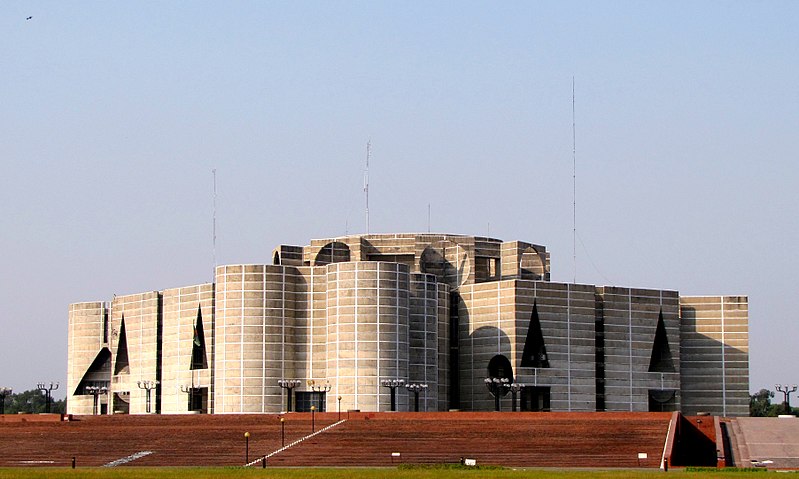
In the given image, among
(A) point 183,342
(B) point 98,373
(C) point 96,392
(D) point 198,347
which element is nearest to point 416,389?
(D) point 198,347

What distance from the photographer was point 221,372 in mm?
106500

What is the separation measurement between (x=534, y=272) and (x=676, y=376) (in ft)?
46.9

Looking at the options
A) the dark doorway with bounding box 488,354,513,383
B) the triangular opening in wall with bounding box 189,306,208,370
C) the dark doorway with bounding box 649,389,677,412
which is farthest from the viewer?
the dark doorway with bounding box 649,389,677,412

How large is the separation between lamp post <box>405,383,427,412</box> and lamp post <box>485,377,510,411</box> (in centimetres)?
465

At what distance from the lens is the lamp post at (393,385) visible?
101 meters

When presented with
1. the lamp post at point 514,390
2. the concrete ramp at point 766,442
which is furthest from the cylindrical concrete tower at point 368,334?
the concrete ramp at point 766,442

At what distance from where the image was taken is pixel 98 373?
12812 centimetres

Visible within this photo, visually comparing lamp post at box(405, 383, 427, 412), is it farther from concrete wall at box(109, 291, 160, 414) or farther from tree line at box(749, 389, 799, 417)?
tree line at box(749, 389, 799, 417)

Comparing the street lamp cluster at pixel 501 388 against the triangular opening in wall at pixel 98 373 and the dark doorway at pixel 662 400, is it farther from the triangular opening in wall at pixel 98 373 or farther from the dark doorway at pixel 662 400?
the triangular opening in wall at pixel 98 373

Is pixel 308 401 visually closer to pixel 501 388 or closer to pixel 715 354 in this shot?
pixel 501 388

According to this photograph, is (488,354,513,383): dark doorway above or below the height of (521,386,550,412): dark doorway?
above

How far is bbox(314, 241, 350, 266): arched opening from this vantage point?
11569 centimetres

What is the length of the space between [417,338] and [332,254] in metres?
12.4

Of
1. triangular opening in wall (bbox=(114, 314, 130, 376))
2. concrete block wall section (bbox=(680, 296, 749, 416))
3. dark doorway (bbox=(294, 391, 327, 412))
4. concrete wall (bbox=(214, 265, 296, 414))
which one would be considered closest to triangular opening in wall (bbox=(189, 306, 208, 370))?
concrete wall (bbox=(214, 265, 296, 414))
